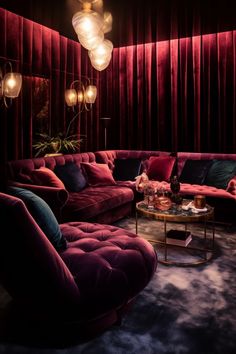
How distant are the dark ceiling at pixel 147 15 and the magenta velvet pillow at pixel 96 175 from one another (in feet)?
5.79

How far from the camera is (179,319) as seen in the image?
210 cm

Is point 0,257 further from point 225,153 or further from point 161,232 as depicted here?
point 225,153

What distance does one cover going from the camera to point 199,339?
189cm

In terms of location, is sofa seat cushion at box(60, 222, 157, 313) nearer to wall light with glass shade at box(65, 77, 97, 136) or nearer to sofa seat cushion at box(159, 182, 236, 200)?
sofa seat cushion at box(159, 182, 236, 200)

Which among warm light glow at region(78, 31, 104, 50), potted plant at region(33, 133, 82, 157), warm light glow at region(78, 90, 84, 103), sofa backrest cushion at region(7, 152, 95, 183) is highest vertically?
warm light glow at region(78, 31, 104, 50)

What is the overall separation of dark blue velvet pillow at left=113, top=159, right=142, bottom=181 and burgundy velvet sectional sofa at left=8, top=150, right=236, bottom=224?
0.08m

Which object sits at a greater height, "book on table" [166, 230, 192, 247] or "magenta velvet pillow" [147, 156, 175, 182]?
"magenta velvet pillow" [147, 156, 175, 182]

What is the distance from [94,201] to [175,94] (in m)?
2.53

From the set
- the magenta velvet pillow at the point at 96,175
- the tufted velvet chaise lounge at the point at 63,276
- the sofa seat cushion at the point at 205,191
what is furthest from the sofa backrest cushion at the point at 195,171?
the tufted velvet chaise lounge at the point at 63,276

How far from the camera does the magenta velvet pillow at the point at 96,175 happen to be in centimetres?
445

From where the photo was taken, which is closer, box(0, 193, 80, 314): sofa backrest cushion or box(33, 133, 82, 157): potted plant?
box(0, 193, 80, 314): sofa backrest cushion

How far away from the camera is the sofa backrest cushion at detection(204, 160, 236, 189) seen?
438 cm

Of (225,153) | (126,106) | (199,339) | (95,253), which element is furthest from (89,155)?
(199,339)

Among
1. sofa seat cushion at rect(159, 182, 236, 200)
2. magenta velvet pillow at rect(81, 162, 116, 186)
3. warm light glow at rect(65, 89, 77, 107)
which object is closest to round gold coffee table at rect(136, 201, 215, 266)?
sofa seat cushion at rect(159, 182, 236, 200)
